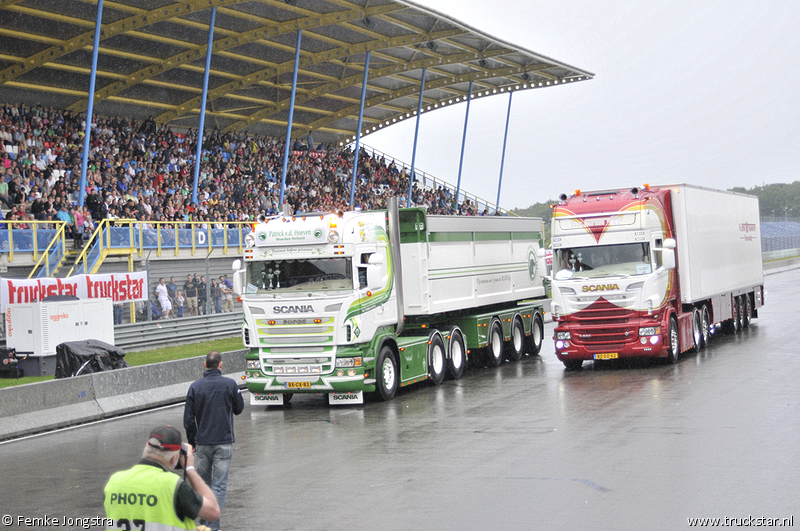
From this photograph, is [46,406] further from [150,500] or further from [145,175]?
[145,175]

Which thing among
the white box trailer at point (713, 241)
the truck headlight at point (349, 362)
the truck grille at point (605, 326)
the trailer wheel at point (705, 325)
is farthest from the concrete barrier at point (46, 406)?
the trailer wheel at point (705, 325)

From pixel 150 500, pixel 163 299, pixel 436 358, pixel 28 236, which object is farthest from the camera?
pixel 163 299

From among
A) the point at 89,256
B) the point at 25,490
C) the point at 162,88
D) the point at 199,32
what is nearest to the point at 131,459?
the point at 25,490

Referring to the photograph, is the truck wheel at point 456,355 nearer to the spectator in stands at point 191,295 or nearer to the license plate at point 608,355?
the license plate at point 608,355

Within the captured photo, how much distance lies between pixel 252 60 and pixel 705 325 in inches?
1027

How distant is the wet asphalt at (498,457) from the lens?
8.55 m

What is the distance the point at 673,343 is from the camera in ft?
63.8

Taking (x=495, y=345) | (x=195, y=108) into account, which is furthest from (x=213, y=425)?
(x=195, y=108)

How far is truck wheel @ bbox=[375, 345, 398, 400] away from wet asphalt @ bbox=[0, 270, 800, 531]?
38cm

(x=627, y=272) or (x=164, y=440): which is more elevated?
(x=627, y=272)

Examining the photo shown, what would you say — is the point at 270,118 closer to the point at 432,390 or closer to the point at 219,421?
the point at 432,390

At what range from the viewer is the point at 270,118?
51.6m

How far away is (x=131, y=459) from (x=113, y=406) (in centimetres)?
506

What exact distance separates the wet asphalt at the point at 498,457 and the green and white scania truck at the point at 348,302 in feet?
2.07
